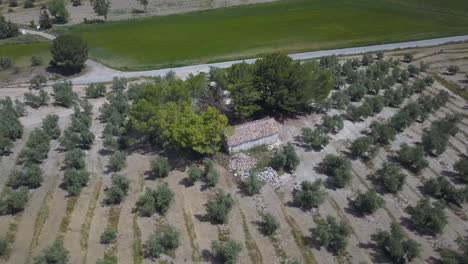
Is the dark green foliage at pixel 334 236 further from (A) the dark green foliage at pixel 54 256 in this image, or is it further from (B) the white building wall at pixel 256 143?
(A) the dark green foliage at pixel 54 256

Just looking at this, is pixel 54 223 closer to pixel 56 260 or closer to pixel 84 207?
pixel 84 207

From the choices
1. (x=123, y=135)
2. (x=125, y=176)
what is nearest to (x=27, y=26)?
(x=123, y=135)

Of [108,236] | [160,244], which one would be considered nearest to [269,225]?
[160,244]

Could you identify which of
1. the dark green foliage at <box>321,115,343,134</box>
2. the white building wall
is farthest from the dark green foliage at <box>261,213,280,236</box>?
the dark green foliage at <box>321,115,343,134</box>

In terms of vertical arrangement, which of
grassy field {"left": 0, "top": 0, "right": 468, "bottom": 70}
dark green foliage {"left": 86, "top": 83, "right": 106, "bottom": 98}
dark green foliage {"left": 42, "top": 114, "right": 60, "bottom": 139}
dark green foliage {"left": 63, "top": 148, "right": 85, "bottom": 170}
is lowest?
dark green foliage {"left": 63, "top": 148, "right": 85, "bottom": 170}

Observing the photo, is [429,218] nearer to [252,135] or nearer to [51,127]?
[252,135]

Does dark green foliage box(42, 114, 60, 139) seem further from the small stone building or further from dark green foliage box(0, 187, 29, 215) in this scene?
the small stone building

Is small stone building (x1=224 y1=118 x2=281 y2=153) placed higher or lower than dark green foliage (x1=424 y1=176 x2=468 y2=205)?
higher
